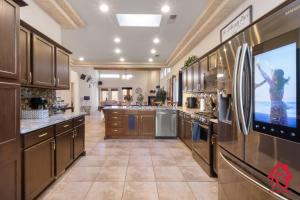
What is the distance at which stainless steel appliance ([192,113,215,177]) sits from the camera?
338 cm

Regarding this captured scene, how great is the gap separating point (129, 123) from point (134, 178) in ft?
10.1

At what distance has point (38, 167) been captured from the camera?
2.56 m

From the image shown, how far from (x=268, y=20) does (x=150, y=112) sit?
16.8ft

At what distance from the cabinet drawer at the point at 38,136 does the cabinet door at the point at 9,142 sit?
0.22 metres

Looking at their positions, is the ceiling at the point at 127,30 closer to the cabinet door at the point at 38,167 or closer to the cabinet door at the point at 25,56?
the cabinet door at the point at 25,56

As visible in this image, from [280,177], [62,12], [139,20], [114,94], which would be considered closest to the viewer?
[280,177]

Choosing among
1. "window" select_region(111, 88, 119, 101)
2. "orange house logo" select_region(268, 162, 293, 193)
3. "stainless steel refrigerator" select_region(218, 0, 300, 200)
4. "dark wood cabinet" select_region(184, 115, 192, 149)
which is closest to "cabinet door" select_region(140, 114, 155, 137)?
"dark wood cabinet" select_region(184, 115, 192, 149)

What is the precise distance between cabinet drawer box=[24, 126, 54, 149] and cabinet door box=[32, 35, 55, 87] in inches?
31.2

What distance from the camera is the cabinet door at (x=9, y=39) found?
72.2 inches

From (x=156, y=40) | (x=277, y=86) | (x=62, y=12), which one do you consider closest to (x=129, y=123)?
(x=156, y=40)

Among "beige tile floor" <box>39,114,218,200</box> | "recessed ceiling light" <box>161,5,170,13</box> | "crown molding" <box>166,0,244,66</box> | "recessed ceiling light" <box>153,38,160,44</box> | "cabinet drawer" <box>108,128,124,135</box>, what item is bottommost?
"beige tile floor" <box>39,114,218,200</box>

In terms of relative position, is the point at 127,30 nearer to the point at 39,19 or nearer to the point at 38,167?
the point at 39,19

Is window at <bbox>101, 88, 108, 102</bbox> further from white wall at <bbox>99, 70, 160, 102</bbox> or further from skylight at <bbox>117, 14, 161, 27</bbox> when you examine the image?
skylight at <bbox>117, 14, 161, 27</bbox>

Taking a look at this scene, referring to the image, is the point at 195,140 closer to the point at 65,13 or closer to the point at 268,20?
the point at 268,20
